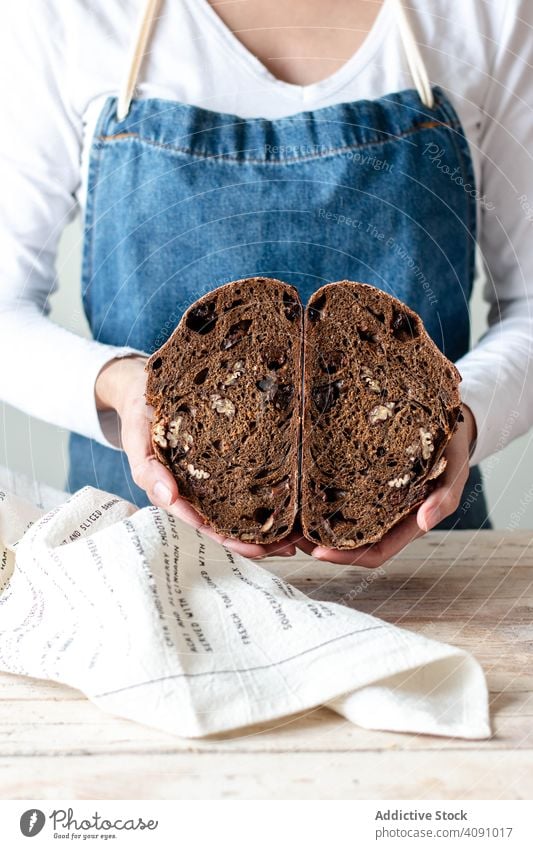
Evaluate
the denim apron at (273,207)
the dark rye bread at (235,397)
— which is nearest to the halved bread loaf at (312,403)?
the dark rye bread at (235,397)

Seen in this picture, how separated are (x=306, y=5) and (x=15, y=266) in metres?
0.39

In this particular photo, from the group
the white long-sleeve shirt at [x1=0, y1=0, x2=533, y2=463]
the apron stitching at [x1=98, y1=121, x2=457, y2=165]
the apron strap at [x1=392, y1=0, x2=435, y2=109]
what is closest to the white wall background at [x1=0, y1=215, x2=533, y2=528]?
the white long-sleeve shirt at [x1=0, y1=0, x2=533, y2=463]

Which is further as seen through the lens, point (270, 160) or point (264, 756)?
point (270, 160)

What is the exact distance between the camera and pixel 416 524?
0.68 metres

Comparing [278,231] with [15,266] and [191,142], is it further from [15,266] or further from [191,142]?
[15,266]

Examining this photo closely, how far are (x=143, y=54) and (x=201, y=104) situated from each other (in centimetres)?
7

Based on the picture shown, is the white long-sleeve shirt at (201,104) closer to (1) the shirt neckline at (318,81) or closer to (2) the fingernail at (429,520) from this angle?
(1) the shirt neckline at (318,81)

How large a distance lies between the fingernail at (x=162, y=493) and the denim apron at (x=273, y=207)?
0.16 m

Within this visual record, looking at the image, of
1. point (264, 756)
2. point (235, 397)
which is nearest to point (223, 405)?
point (235, 397)

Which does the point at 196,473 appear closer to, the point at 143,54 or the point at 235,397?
the point at 235,397

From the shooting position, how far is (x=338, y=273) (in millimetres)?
793

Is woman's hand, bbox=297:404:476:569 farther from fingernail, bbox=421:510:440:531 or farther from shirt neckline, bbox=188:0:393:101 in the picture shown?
shirt neckline, bbox=188:0:393:101

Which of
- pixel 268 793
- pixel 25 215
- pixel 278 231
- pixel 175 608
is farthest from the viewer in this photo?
pixel 25 215

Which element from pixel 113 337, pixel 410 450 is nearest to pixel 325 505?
pixel 410 450
